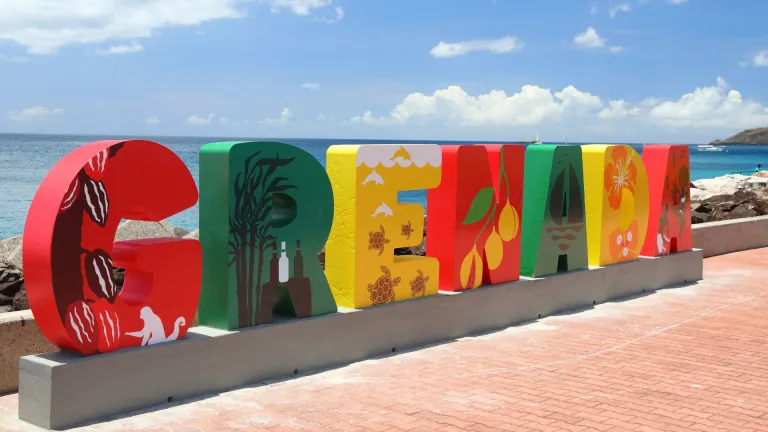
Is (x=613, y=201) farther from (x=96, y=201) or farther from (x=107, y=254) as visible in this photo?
(x=96, y=201)

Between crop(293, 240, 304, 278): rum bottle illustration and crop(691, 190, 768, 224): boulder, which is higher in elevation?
crop(293, 240, 304, 278): rum bottle illustration

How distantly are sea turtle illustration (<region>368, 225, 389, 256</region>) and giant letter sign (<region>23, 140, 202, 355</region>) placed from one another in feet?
7.30

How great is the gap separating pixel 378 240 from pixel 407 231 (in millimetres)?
505

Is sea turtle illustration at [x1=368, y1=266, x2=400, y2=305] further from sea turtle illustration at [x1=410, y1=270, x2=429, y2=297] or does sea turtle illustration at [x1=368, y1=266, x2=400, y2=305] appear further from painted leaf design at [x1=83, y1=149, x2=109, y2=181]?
painted leaf design at [x1=83, y1=149, x2=109, y2=181]

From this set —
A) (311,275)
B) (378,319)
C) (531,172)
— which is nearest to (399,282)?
(378,319)

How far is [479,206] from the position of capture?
36.6 ft

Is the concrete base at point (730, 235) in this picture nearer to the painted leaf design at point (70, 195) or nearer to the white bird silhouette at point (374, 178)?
the white bird silhouette at point (374, 178)

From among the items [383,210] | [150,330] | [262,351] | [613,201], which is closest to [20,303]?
[150,330]

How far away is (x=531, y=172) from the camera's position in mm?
12562

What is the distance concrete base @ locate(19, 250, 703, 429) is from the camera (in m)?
7.16

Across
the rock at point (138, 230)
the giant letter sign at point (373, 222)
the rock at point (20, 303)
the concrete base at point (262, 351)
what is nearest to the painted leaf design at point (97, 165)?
the concrete base at point (262, 351)

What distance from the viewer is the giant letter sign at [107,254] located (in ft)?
23.5

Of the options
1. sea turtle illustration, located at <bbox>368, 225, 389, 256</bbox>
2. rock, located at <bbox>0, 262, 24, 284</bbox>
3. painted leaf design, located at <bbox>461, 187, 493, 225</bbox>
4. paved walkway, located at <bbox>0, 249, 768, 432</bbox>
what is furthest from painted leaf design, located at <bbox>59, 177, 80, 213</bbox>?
rock, located at <bbox>0, 262, 24, 284</bbox>

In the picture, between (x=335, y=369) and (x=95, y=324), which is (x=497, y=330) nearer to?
(x=335, y=369)
